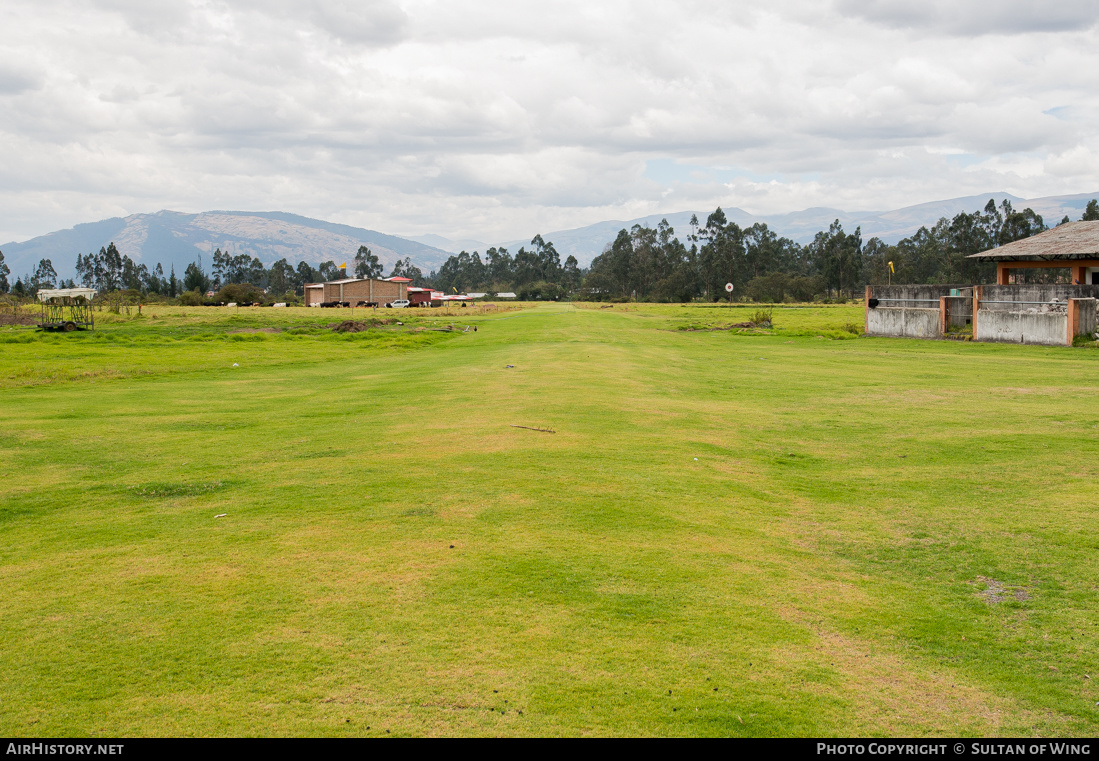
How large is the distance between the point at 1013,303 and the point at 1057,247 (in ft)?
23.0

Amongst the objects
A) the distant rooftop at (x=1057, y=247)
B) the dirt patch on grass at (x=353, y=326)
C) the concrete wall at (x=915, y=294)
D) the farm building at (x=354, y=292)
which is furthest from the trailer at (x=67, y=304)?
the farm building at (x=354, y=292)

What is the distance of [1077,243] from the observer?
35.9 meters

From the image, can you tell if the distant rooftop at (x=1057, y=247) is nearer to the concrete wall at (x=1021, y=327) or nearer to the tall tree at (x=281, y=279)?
the concrete wall at (x=1021, y=327)

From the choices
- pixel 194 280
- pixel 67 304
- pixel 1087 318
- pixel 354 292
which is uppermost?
pixel 194 280

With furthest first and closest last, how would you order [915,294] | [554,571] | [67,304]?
[67,304]
[915,294]
[554,571]

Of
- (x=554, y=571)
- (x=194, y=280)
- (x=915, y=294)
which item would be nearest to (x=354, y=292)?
(x=194, y=280)

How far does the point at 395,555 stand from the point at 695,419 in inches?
331

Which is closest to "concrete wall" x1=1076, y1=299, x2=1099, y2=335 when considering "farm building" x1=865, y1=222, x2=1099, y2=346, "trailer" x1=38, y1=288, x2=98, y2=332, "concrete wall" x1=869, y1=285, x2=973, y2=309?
"farm building" x1=865, y1=222, x2=1099, y2=346

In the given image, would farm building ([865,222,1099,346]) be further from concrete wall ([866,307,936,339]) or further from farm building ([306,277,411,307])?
farm building ([306,277,411,307])

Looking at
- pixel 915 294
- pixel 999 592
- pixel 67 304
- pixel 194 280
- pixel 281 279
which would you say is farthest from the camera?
pixel 281 279

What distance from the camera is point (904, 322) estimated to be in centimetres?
3672

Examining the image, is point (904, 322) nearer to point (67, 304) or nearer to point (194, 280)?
point (67, 304)

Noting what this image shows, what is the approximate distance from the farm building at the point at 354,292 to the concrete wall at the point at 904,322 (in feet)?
272

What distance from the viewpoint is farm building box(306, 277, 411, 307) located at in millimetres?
113438
